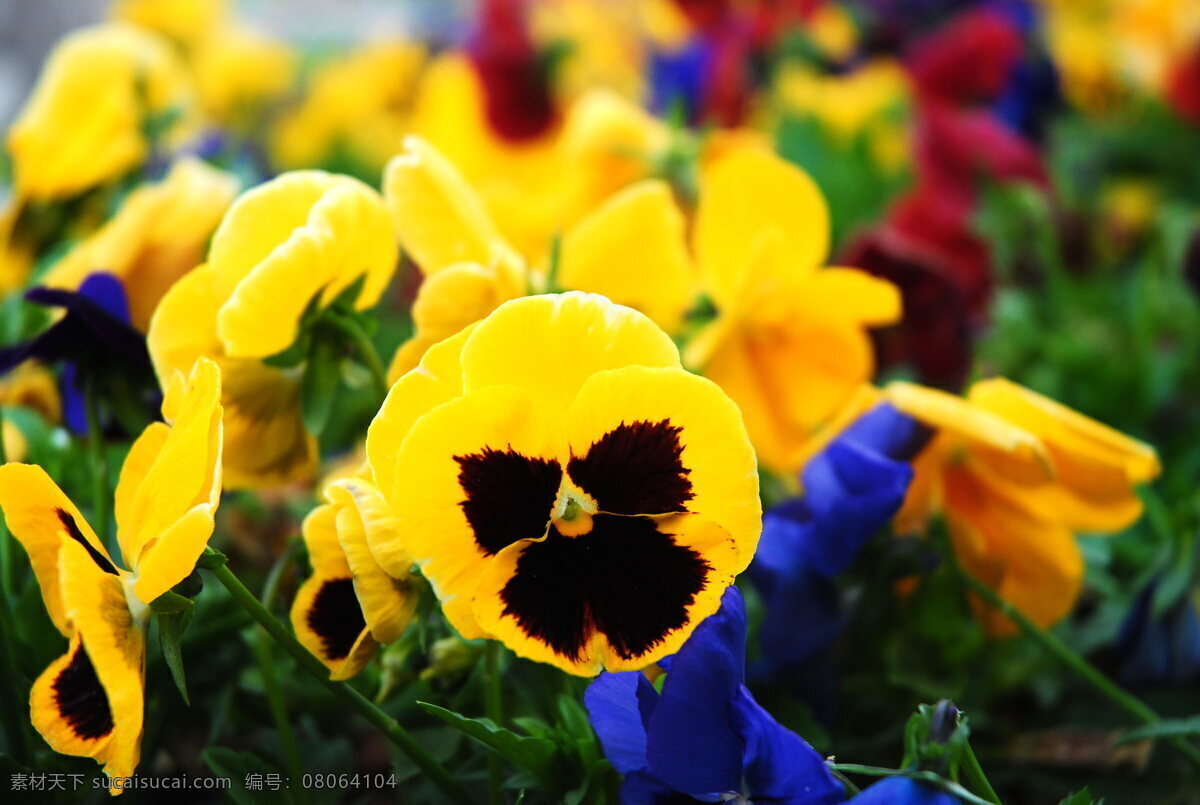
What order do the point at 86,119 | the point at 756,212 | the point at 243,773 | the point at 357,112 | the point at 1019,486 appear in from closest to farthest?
the point at 243,773
the point at 1019,486
the point at 756,212
the point at 86,119
the point at 357,112

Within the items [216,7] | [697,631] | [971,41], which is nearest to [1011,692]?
[697,631]

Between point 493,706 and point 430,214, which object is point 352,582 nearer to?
point 493,706

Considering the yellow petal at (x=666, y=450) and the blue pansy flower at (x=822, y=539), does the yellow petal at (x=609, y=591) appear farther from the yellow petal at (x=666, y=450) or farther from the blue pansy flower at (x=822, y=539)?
the blue pansy flower at (x=822, y=539)

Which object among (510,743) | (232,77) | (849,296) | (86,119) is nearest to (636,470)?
(510,743)

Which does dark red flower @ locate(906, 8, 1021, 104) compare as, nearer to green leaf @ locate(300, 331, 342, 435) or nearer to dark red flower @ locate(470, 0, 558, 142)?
dark red flower @ locate(470, 0, 558, 142)

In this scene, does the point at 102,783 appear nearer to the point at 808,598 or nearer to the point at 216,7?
the point at 808,598

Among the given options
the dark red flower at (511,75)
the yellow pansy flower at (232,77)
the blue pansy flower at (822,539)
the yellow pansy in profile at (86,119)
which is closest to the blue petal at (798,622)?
the blue pansy flower at (822,539)
